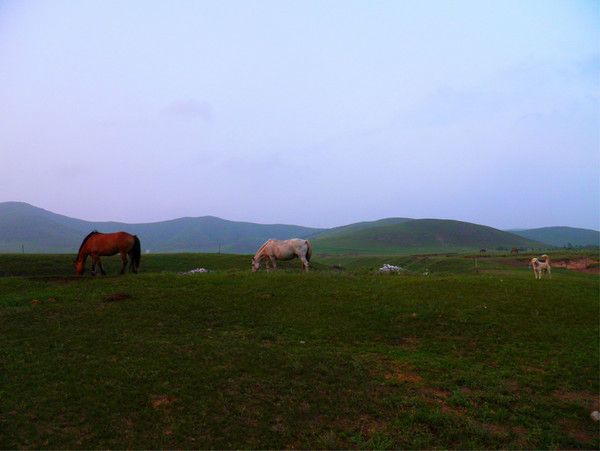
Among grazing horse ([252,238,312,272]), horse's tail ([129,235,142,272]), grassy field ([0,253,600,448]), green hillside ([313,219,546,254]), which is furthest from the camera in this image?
green hillside ([313,219,546,254])

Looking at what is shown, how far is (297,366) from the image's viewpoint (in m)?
10.8

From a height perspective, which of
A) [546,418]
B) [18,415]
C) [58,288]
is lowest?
[546,418]

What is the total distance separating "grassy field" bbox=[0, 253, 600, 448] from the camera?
826 cm

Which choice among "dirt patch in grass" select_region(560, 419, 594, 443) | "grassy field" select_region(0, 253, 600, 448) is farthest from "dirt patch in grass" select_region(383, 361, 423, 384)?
"dirt patch in grass" select_region(560, 419, 594, 443)

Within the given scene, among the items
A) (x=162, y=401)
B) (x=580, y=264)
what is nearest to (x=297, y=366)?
(x=162, y=401)

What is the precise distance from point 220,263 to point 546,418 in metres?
37.0

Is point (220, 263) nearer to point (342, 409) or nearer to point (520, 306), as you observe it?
point (520, 306)

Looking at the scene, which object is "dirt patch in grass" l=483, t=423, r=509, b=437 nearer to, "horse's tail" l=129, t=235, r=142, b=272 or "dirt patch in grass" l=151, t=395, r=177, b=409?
"dirt patch in grass" l=151, t=395, r=177, b=409

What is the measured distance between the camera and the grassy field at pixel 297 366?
27.1 feet

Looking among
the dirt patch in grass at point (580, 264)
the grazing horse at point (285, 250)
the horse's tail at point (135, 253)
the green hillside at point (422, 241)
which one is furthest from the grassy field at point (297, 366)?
the green hillside at point (422, 241)

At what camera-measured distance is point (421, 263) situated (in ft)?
238

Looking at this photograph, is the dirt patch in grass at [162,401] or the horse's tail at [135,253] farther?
the horse's tail at [135,253]

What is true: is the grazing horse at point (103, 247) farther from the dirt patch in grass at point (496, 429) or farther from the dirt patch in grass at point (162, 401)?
the dirt patch in grass at point (496, 429)

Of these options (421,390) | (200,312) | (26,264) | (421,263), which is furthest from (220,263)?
(421,263)
